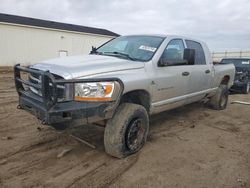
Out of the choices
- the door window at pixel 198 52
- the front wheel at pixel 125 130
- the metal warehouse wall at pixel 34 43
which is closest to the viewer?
the front wheel at pixel 125 130

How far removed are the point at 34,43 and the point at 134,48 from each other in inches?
837

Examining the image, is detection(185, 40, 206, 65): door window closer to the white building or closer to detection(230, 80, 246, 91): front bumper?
detection(230, 80, 246, 91): front bumper

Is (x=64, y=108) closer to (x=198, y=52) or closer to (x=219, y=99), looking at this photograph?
(x=198, y=52)

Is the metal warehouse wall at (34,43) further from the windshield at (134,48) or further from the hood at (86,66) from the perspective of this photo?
the hood at (86,66)

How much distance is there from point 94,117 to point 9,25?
21622 millimetres

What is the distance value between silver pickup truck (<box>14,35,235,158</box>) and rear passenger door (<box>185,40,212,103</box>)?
0.02m

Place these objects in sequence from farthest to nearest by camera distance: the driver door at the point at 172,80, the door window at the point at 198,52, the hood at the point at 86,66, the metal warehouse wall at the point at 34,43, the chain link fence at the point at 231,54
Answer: the chain link fence at the point at 231,54 → the metal warehouse wall at the point at 34,43 → the door window at the point at 198,52 → the driver door at the point at 172,80 → the hood at the point at 86,66

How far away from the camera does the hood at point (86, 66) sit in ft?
11.9

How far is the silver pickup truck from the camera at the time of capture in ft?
11.4

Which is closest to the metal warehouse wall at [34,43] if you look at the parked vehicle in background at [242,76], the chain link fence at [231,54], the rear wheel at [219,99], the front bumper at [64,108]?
the parked vehicle in background at [242,76]

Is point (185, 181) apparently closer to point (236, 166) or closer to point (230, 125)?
point (236, 166)

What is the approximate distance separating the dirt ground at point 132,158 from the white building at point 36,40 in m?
18.4

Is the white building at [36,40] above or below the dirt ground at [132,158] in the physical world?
above

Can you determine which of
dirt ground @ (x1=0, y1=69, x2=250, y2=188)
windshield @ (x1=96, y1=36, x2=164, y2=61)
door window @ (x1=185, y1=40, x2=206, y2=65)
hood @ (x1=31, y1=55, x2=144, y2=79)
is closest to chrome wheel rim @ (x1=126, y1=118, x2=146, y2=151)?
dirt ground @ (x1=0, y1=69, x2=250, y2=188)
